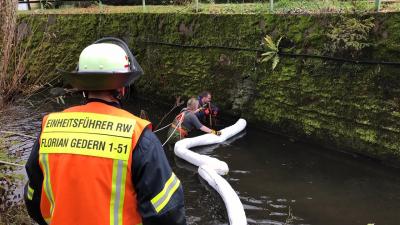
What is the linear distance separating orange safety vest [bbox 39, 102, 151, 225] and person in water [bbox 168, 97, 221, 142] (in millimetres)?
6870

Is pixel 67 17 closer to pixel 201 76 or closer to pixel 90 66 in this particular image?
pixel 201 76

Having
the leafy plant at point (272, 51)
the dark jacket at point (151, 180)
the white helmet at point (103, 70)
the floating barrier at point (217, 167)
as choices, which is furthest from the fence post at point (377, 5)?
the dark jacket at point (151, 180)

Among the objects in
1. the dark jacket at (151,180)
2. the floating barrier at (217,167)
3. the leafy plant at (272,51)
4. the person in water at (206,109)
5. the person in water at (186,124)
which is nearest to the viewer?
the dark jacket at (151,180)

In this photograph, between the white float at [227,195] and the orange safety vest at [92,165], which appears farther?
the white float at [227,195]

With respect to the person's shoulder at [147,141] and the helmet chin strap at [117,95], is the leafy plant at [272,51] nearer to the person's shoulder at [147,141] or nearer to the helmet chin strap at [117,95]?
the helmet chin strap at [117,95]

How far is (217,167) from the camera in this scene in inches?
293

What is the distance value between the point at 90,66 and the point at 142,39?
37.3ft

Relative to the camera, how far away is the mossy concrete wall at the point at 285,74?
770cm

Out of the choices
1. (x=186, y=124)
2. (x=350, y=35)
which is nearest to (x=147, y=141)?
(x=350, y=35)

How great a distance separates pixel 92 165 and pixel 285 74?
305 inches

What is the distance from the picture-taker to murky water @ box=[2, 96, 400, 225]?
6.09 metres

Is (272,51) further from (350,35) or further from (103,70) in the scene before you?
(103,70)

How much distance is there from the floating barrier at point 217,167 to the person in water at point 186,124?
1.00 ft

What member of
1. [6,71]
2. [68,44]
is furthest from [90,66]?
[68,44]
